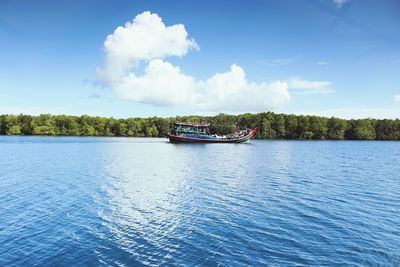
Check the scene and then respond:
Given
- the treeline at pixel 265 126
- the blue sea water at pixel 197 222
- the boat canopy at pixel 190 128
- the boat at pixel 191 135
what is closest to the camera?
the blue sea water at pixel 197 222

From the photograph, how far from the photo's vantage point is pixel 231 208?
80.9 ft

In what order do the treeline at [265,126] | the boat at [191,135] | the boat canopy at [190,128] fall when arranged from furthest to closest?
the treeline at [265,126]
the boat canopy at [190,128]
the boat at [191,135]

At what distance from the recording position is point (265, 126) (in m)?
181

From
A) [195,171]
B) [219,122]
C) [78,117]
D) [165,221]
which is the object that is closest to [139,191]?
[165,221]

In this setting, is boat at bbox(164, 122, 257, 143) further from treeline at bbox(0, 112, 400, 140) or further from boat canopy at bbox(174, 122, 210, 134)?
treeline at bbox(0, 112, 400, 140)

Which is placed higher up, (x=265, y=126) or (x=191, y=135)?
(x=265, y=126)

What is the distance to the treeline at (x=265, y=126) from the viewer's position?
588 feet

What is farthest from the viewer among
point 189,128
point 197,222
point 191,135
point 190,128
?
point 190,128

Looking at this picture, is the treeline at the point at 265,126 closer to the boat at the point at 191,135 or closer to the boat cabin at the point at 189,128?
the boat at the point at 191,135

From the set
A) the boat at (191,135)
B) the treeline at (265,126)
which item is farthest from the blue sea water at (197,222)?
the treeline at (265,126)

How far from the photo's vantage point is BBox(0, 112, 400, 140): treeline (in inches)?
7057

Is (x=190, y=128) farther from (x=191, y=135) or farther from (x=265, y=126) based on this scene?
(x=265, y=126)

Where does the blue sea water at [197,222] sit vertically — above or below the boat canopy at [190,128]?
below

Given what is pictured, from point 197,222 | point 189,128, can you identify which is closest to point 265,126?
point 189,128
